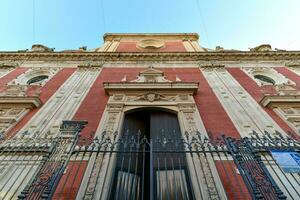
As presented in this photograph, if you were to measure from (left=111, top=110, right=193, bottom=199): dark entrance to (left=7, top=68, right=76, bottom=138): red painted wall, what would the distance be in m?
3.93

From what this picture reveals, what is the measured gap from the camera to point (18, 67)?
45.4ft

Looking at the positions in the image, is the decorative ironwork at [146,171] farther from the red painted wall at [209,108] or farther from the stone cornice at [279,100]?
the stone cornice at [279,100]

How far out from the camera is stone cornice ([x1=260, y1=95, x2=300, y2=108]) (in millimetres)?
9828

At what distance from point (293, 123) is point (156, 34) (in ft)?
41.3

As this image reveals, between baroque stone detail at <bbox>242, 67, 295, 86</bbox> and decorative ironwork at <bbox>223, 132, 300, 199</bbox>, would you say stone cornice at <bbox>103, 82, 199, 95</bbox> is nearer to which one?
baroque stone detail at <bbox>242, 67, 295, 86</bbox>

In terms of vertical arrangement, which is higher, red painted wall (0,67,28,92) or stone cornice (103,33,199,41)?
stone cornice (103,33,199,41)

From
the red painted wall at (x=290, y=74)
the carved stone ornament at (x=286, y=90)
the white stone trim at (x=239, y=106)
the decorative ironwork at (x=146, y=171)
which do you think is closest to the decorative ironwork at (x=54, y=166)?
the decorative ironwork at (x=146, y=171)

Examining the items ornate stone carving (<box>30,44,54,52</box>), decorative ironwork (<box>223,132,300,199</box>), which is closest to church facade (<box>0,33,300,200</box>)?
decorative ironwork (<box>223,132,300,199</box>)

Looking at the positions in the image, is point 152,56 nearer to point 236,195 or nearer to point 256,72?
point 256,72

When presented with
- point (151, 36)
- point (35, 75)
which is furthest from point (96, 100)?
point (151, 36)

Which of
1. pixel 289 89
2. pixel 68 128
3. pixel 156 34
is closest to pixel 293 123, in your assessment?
pixel 289 89

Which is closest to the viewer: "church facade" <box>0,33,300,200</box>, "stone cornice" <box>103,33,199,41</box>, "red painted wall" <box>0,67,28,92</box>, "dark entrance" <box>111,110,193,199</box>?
"church facade" <box>0,33,300,200</box>

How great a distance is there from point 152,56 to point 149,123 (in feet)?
20.3

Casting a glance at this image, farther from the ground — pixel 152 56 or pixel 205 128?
pixel 152 56
